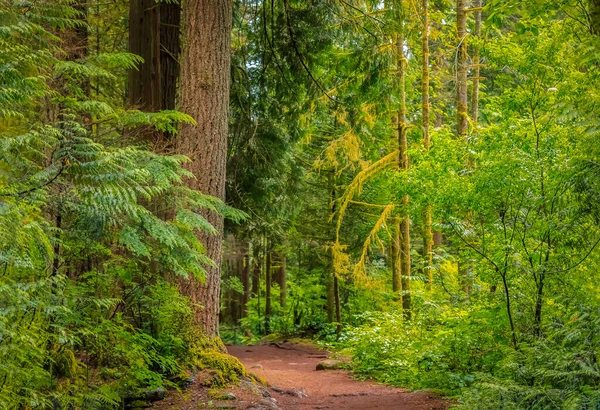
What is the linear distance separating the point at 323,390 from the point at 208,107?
16.9ft

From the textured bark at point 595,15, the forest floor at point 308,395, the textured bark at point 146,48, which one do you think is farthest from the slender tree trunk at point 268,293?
the textured bark at point 595,15

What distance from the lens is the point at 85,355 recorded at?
19.2 ft

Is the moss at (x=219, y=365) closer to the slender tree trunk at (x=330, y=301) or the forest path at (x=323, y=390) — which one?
the forest path at (x=323, y=390)

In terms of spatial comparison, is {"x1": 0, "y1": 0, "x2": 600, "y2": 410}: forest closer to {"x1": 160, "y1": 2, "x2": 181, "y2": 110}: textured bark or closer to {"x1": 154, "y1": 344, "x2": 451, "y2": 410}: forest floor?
{"x1": 160, "y1": 2, "x2": 181, "y2": 110}: textured bark

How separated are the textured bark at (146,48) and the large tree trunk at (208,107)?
1.10 meters

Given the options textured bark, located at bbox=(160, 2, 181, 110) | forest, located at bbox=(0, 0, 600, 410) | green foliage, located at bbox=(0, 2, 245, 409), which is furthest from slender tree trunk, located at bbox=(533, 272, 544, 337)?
textured bark, located at bbox=(160, 2, 181, 110)

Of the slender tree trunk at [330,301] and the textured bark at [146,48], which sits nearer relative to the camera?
the textured bark at [146,48]

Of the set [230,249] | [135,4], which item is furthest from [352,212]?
[135,4]

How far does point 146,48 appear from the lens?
842cm

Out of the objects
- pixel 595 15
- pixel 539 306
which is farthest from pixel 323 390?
pixel 595 15

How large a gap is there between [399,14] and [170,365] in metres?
6.75

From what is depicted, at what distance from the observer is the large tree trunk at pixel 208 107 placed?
7.24 meters

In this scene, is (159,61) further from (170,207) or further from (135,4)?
(170,207)

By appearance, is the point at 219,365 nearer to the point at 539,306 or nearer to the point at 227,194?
the point at 539,306
